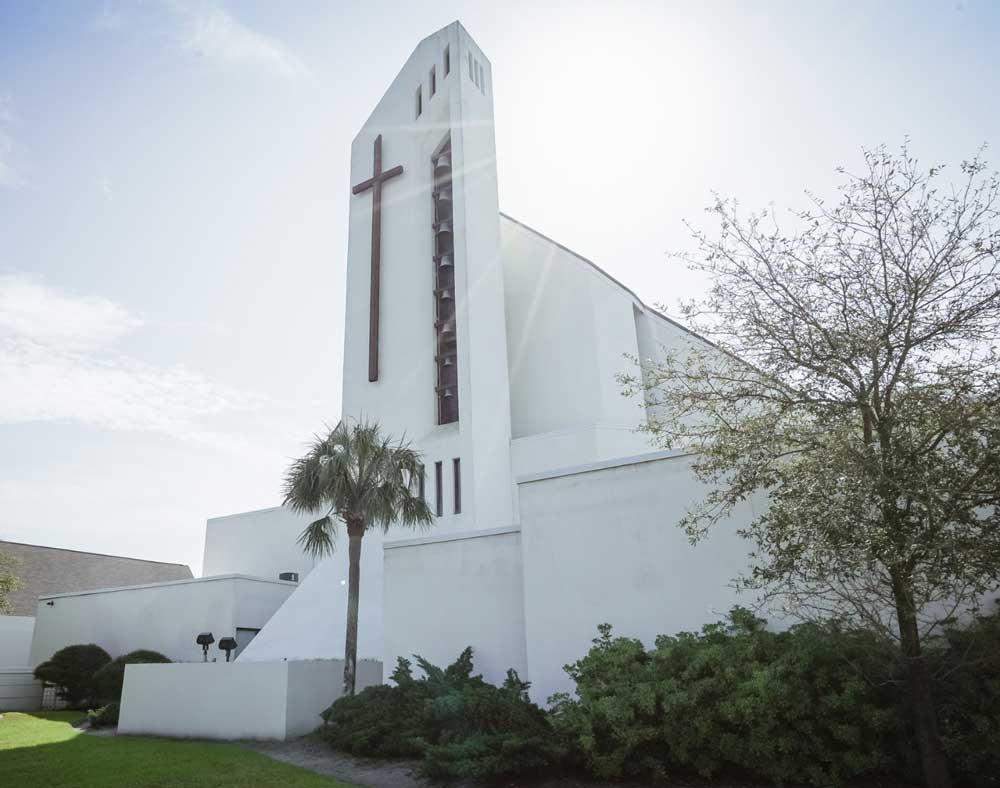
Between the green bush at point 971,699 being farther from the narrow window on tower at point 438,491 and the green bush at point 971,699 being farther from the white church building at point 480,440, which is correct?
the narrow window on tower at point 438,491

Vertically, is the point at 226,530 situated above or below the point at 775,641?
above

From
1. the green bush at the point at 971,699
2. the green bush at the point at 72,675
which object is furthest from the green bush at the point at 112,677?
the green bush at the point at 971,699

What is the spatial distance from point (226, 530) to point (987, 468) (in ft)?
126

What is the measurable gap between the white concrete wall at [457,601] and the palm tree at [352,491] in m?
0.77

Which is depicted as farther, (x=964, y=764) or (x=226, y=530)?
(x=226, y=530)

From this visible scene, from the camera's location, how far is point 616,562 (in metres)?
12.1

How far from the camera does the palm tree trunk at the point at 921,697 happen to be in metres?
7.64

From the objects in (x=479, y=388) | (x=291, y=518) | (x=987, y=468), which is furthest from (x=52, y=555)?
(x=987, y=468)

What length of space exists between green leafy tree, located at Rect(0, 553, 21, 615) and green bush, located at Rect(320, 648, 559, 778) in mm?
27216

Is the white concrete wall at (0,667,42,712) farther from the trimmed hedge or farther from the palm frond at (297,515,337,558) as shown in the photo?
the trimmed hedge

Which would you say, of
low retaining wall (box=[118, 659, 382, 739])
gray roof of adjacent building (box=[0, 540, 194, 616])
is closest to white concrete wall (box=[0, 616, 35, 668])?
gray roof of adjacent building (box=[0, 540, 194, 616])

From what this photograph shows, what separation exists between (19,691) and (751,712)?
28.9m

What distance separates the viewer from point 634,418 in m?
29.0

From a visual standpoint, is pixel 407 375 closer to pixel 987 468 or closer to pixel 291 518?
pixel 291 518
